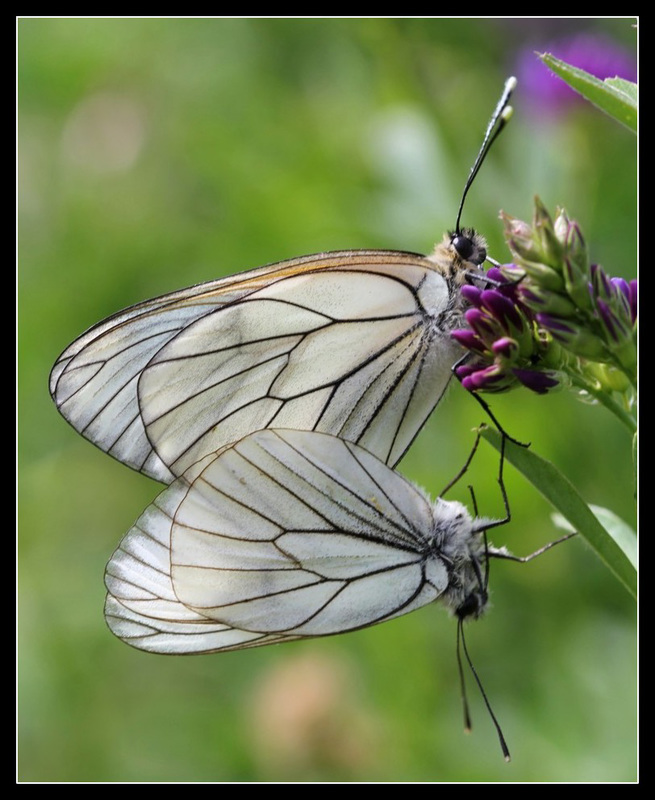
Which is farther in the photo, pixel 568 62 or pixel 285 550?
pixel 568 62

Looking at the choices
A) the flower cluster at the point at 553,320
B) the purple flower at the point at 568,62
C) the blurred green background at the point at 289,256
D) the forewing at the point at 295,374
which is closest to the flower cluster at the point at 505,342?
the flower cluster at the point at 553,320

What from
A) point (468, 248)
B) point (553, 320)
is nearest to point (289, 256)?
point (468, 248)

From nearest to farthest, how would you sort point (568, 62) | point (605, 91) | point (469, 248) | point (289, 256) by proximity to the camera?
point (605, 91), point (469, 248), point (568, 62), point (289, 256)

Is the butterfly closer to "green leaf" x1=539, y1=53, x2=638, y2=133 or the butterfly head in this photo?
Answer: the butterfly head

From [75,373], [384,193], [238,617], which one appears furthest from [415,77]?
[238,617]

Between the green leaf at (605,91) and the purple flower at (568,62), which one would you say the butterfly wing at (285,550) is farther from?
the purple flower at (568,62)

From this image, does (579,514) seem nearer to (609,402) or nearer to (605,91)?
(609,402)

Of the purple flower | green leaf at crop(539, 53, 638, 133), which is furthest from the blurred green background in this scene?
green leaf at crop(539, 53, 638, 133)
